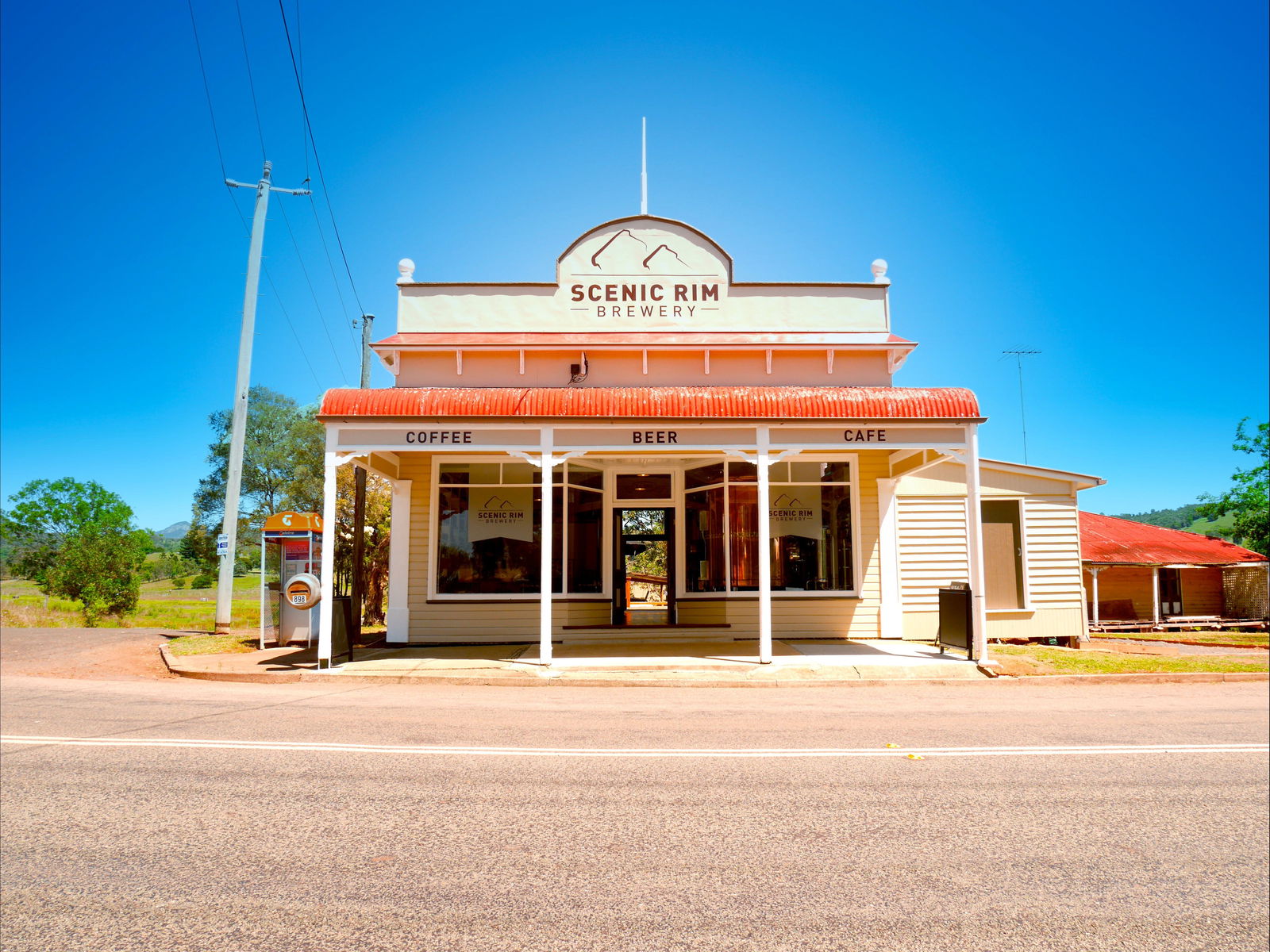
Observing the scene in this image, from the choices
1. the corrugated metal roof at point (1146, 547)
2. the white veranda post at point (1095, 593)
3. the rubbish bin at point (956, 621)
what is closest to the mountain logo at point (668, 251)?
the rubbish bin at point (956, 621)

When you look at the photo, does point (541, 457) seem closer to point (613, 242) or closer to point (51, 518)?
point (613, 242)

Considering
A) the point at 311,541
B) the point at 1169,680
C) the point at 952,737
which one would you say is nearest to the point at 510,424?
the point at 311,541

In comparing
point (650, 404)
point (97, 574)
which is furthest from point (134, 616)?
point (650, 404)

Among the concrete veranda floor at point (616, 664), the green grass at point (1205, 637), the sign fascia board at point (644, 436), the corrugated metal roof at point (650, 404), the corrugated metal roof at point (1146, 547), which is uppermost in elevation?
the corrugated metal roof at point (650, 404)

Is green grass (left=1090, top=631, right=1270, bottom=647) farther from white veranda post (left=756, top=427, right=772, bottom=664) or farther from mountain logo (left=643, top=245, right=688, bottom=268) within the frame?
mountain logo (left=643, top=245, right=688, bottom=268)

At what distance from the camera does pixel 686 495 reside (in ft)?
49.8

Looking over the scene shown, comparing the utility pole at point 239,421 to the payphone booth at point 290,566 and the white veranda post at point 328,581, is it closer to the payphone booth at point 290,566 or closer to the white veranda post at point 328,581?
the payphone booth at point 290,566

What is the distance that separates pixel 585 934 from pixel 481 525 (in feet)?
38.4

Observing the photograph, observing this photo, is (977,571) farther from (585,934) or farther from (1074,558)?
(585,934)

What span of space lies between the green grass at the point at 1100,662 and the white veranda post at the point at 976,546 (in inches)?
20.1

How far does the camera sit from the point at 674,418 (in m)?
12.2

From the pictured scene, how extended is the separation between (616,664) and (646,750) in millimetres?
5205

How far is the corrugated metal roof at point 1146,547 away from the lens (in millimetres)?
26031

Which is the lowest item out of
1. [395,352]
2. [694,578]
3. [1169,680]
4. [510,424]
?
[1169,680]
